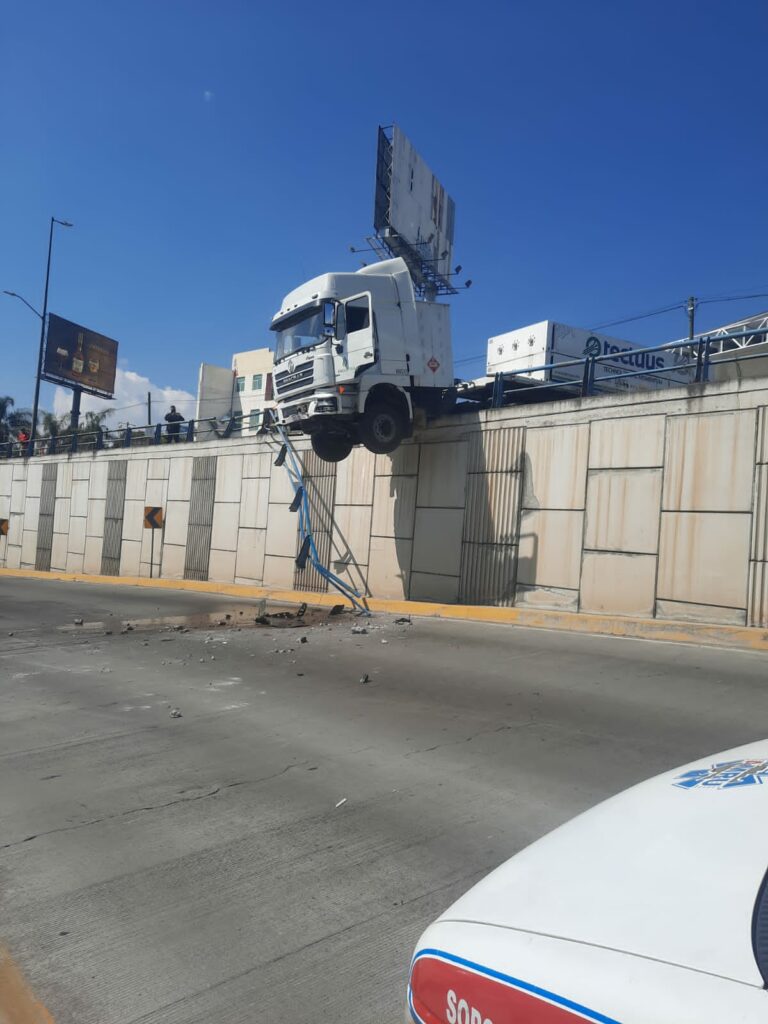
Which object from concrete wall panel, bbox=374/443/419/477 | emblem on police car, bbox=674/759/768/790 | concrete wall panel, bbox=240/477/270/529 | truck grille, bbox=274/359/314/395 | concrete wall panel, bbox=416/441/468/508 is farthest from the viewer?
concrete wall panel, bbox=240/477/270/529

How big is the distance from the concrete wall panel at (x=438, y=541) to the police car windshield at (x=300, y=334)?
450 cm

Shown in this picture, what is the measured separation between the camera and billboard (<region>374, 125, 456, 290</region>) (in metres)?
36.7

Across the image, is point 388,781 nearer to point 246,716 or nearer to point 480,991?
point 246,716

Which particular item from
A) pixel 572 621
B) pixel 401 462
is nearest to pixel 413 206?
pixel 401 462

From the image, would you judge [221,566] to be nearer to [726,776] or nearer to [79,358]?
[726,776]

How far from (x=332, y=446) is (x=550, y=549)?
606 cm

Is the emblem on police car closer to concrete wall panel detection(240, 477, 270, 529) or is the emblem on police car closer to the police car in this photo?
the police car

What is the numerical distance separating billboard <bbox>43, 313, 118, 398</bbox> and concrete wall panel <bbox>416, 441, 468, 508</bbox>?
3930 centimetres

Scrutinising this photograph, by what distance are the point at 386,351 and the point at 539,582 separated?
5588 millimetres

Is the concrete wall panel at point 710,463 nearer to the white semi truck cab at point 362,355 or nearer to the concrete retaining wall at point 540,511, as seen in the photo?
the concrete retaining wall at point 540,511

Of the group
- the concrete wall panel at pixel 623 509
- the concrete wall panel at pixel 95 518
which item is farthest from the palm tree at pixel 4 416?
the concrete wall panel at pixel 623 509

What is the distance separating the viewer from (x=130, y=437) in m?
30.5

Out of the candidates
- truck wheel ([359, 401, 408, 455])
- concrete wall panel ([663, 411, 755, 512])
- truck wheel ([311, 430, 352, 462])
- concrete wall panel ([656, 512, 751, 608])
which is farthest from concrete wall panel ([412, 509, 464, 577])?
concrete wall panel ([663, 411, 755, 512])

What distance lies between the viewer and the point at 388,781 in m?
5.61
